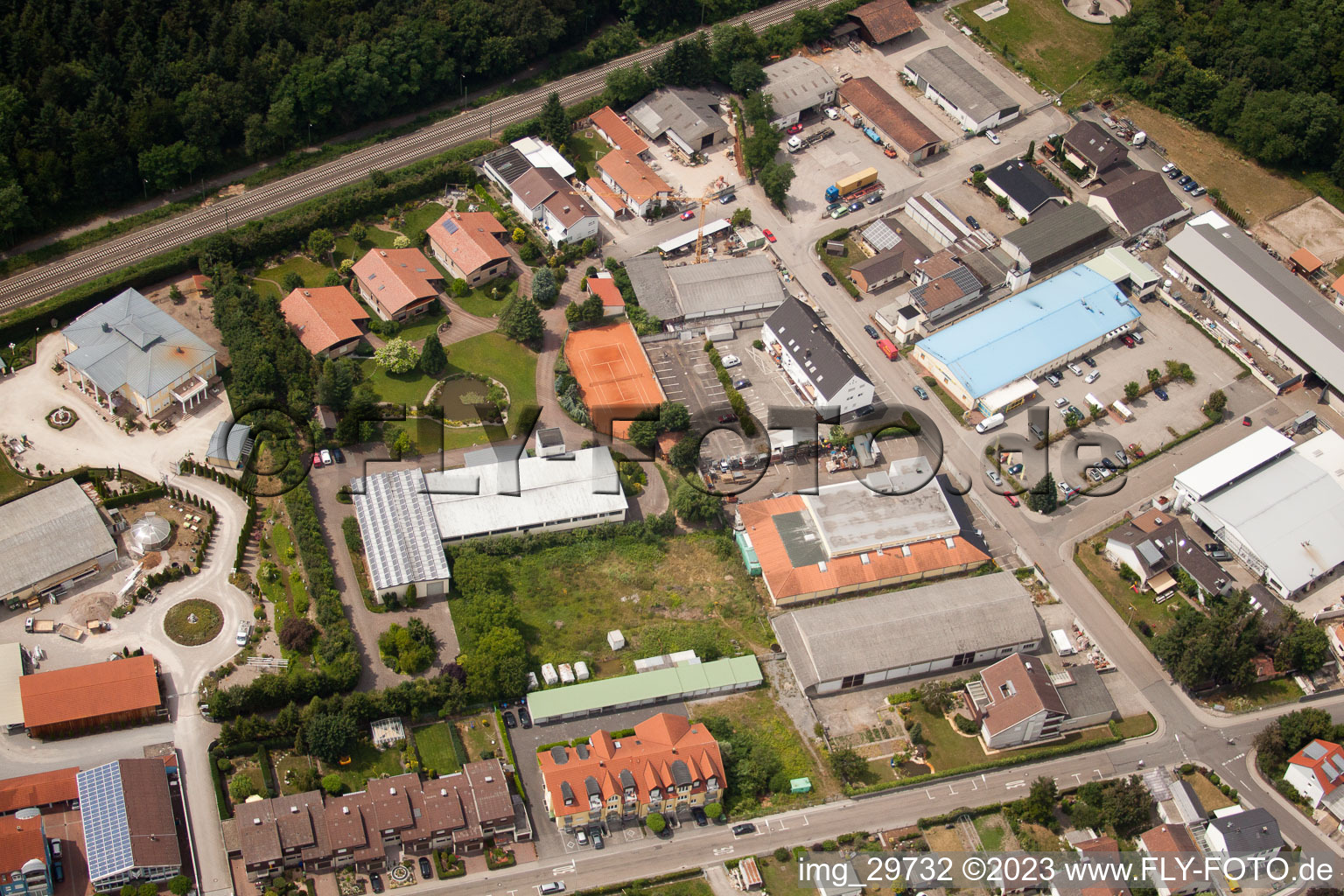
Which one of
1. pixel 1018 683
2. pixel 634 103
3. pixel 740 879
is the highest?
pixel 634 103

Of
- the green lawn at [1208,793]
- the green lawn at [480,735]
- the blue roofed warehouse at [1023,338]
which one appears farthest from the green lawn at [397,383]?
the green lawn at [1208,793]

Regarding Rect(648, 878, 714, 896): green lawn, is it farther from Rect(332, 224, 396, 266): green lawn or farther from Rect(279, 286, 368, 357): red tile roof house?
Rect(332, 224, 396, 266): green lawn

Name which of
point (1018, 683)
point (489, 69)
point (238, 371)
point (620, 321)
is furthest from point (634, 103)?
point (1018, 683)

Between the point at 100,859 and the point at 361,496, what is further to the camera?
the point at 361,496

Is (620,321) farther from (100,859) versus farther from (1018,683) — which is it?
(100,859)

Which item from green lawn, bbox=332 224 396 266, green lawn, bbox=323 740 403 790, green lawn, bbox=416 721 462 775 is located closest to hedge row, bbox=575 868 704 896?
green lawn, bbox=416 721 462 775

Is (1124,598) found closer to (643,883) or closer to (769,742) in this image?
(769,742)

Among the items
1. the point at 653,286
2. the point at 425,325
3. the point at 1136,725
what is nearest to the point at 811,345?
the point at 653,286
